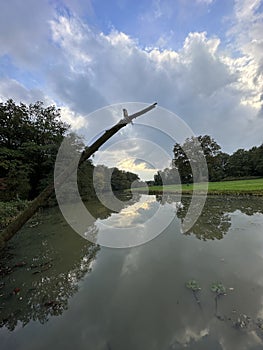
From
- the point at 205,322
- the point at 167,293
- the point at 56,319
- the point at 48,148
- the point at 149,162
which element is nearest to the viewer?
the point at 205,322

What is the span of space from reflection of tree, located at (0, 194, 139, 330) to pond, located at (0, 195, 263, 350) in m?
0.02

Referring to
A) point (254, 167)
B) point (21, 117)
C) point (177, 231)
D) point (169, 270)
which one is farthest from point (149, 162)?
point (254, 167)

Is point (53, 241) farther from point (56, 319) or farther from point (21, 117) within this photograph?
point (21, 117)

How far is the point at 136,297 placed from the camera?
9.91 feet

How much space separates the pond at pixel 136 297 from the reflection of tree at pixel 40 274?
0.02 meters

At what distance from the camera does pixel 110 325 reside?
8.04 ft

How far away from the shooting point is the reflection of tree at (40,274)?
9.60 feet

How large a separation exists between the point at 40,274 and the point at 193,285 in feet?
10.4

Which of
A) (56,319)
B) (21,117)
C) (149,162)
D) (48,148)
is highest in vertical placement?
(21,117)

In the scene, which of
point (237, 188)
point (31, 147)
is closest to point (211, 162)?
point (237, 188)

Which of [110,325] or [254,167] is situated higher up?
[254,167]

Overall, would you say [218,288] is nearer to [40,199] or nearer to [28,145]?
[40,199]

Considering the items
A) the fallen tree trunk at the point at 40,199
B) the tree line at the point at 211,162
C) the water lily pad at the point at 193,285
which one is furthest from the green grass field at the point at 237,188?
the fallen tree trunk at the point at 40,199

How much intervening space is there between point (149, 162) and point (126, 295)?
187 inches
